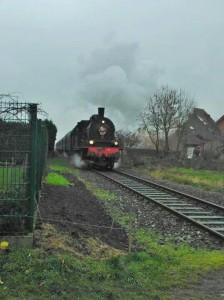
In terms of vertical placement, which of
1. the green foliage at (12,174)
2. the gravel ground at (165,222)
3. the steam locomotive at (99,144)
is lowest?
the gravel ground at (165,222)

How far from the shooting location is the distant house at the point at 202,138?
46.0m

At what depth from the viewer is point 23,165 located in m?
7.18

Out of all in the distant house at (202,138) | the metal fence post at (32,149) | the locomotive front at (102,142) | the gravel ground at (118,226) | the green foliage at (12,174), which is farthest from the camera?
the distant house at (202,138)

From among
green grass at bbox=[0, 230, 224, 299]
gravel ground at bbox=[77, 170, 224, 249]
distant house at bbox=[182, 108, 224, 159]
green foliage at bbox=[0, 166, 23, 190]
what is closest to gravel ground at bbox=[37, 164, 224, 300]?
gravel ground at bbox=[77, 170, 224, 249]

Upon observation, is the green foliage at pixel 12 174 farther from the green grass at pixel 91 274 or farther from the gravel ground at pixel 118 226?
the green grass at pixel 91 274

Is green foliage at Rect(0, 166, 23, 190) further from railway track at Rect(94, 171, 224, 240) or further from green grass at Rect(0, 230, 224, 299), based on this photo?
railway track at Rect(94, 171, 224, 240)

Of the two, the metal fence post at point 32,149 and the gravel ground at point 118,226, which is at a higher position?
the metal fence post at point 32,149

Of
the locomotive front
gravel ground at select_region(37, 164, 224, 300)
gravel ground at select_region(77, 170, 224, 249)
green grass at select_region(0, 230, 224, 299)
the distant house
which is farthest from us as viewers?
the distant house

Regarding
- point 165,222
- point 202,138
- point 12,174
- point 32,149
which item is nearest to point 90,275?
point 32,149

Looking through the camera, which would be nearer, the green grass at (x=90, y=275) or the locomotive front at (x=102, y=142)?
the green grass at (x=90, y=275)

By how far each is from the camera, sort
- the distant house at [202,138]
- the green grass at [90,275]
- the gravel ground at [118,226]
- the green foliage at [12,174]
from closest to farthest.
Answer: the green grass at [90,275] → the gravel ground at [118,226] → the green foliage at [12,174] → the distant house at [202,138]

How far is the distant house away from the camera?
46.0m

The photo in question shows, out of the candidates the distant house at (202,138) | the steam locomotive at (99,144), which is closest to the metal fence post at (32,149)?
the steam locomotive at (99,144)

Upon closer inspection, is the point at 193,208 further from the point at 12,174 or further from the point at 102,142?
the point at 102,142
